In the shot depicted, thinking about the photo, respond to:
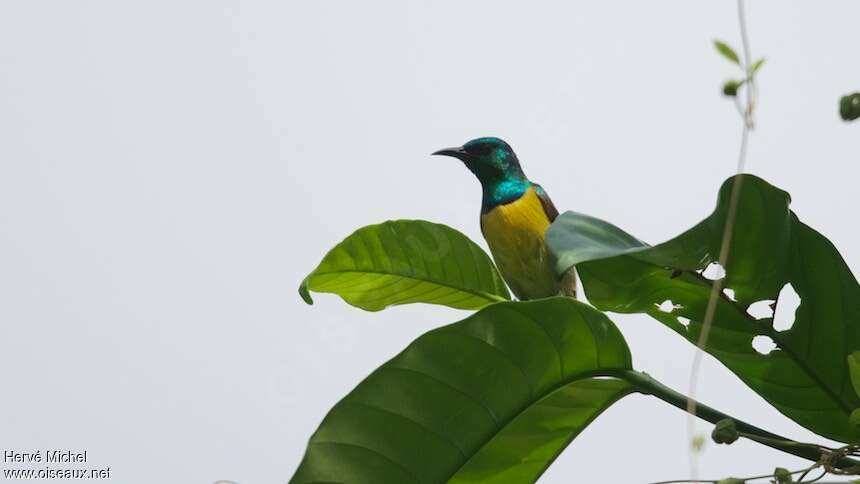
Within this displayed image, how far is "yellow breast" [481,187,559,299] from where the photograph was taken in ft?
9.75

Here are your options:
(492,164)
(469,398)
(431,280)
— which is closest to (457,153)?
(492,164)

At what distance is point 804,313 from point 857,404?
0.13m

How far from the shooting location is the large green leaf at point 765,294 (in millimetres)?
1328

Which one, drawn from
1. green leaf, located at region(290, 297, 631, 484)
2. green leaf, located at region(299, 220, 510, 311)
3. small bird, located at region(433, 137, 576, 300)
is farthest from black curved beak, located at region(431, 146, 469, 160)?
green leaf, located at region(290, 297, 631, 484)

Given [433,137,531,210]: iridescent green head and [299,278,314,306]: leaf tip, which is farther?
[433,137,531,210]: iridescent green head

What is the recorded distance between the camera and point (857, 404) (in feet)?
4.63

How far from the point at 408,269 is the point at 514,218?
128 cm

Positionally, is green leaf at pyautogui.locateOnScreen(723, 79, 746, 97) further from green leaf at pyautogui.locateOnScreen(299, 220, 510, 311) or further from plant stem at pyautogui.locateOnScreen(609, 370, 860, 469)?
green leaf at pyautogui.locateOnScreen(299, 220, 510, 311)

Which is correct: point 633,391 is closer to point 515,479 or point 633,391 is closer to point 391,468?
point 515,479

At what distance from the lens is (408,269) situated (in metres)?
1.79

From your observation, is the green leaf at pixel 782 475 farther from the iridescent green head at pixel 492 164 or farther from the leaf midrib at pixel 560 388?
the iridescent green head at pixel 492 164

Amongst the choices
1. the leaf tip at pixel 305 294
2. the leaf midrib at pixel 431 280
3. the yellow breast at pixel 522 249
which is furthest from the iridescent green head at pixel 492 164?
the leaf tip at pixel 305 294

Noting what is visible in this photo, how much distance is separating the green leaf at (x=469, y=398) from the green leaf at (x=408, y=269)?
45cm

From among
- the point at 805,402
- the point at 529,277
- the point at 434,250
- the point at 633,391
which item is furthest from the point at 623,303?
the point at 529,277
